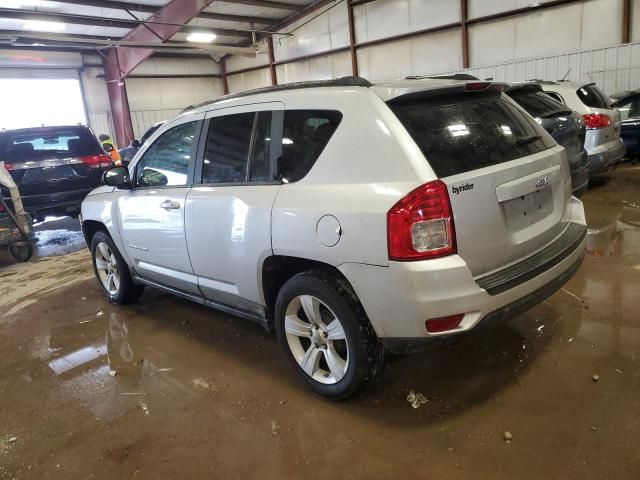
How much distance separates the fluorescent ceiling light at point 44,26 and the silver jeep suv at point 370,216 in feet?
40.9

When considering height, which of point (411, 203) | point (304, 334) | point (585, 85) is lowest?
point (304, 334)

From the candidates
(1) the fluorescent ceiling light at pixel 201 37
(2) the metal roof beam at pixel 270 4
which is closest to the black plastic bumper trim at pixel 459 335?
(2) the metal roof beam at pixel 270 4

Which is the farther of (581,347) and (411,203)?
(581,347)

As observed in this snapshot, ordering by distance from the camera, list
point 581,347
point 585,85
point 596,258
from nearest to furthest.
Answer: point 581,347, point 596,258, point 585,85

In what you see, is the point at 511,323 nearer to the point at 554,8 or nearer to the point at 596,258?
the point at 596,258

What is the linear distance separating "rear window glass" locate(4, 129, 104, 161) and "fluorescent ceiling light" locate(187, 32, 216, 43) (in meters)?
8.37

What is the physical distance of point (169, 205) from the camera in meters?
3.57

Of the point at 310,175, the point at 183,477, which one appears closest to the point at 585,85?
the point at 310,175

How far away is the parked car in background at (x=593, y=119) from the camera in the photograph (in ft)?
23.3

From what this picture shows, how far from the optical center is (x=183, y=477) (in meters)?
2.36

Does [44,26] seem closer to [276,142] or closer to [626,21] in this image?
[276,142]

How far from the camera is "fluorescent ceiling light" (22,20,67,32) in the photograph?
12988 millimetres

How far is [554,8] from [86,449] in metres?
13.4

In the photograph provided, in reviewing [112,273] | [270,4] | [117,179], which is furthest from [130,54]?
[117,179]
